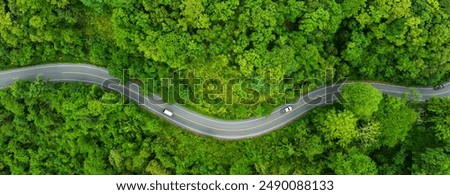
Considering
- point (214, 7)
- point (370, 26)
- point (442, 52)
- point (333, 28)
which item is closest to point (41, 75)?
point (214, 7)

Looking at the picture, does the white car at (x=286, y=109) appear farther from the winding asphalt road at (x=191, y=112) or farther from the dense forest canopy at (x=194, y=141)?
the dense forest canopy at (x=194, y=141)

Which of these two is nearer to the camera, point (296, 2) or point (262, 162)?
point (296, 2)

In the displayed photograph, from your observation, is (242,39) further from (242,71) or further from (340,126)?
(340,126)

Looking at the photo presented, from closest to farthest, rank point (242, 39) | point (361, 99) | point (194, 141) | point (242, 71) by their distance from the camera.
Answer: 1. point (242, 39)
2. point (242, 71)
3. point (361, 99)
4. point (194, 141)

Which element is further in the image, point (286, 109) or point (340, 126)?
point (286, 109)

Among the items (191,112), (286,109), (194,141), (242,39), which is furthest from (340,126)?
(191,112)

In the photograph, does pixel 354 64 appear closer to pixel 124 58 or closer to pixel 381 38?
pixel 381 38

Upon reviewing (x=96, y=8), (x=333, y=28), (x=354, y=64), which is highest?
(x=96, y=8)
